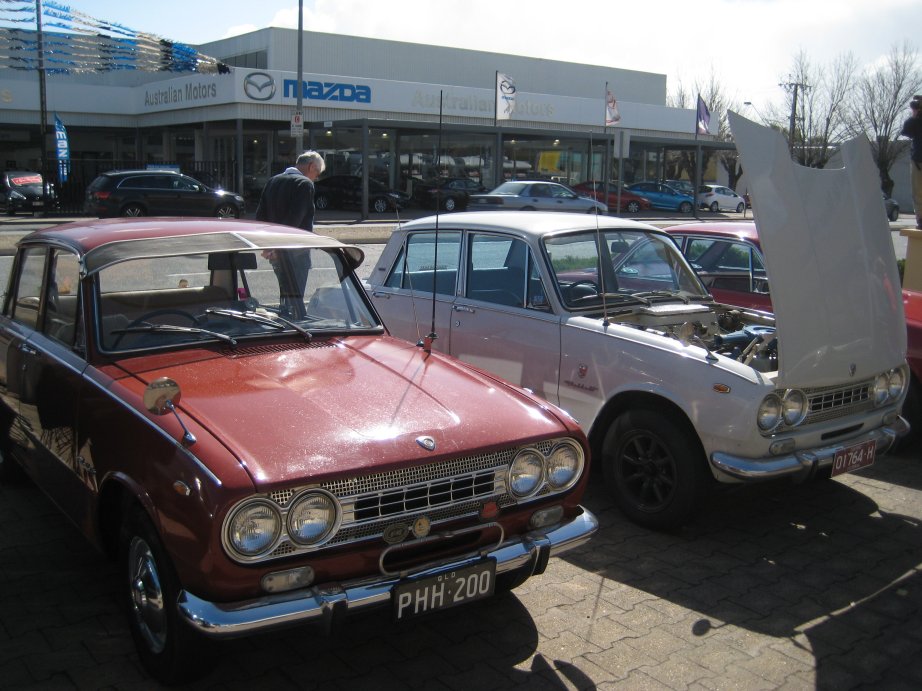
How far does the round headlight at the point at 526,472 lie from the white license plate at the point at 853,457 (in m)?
2.05

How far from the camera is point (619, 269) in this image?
5.94 m

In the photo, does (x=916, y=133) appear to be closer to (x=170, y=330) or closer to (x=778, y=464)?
(x=778, y=464)

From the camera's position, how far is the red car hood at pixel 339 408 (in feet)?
10.2

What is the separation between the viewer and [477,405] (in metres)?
3.69

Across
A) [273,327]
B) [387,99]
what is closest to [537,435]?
[273,327]

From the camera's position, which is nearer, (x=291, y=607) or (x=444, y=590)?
(x=291, y=607)

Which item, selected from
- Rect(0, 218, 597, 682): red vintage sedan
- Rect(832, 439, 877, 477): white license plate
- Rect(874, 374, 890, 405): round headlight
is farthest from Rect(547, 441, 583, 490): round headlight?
Rect(874, 374, 890, 405): round headlight

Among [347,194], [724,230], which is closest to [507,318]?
[724,230]

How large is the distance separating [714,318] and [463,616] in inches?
119

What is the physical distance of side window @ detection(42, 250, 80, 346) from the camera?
13.6ft

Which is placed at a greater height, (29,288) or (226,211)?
(29,288)

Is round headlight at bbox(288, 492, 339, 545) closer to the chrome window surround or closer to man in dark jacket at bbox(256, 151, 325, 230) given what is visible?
the chrome window surround

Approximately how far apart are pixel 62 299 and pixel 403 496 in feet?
7.27

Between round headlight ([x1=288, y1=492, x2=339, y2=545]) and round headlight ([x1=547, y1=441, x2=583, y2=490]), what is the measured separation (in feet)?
3.26
